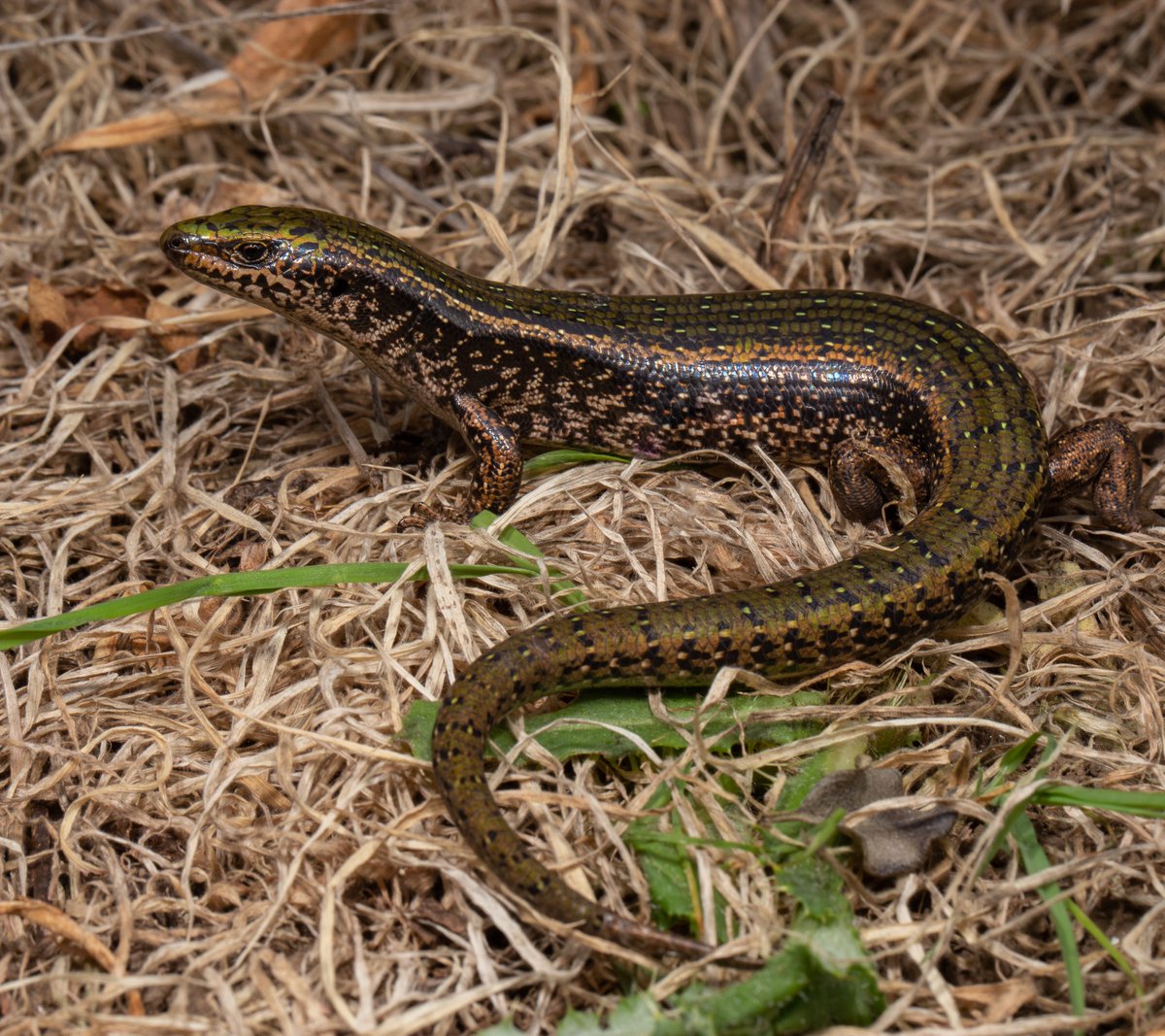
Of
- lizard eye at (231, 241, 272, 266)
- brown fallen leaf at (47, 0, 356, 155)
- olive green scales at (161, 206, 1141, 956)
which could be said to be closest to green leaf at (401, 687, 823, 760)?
olive green scales at (161, 206, 1141, 956)

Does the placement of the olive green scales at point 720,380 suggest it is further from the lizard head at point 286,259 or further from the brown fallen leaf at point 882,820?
the brown fallen leaf at point 882,820

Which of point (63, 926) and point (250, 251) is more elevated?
point (250, 251)

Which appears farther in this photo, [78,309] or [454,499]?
[78,309]

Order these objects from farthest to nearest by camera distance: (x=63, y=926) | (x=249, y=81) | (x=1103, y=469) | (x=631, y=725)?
(x=249, y=81)
(x=1103, y=469)
(x=631, y=725)
(x=63, y=926)

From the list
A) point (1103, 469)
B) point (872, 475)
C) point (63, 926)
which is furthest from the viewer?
point (872, 475)

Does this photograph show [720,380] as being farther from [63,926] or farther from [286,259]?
[63,926]

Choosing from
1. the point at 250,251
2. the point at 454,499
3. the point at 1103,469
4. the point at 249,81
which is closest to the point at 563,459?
the point at 454,499
